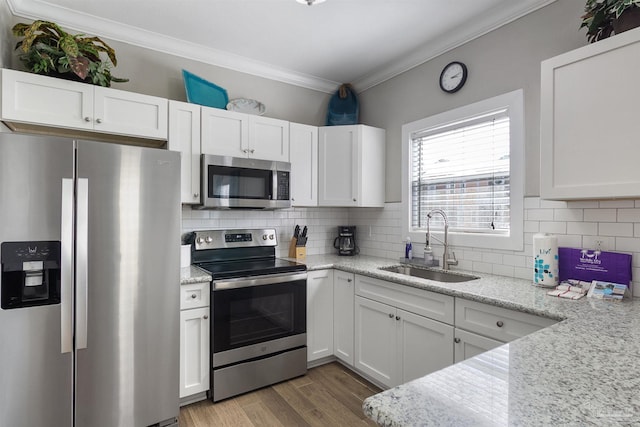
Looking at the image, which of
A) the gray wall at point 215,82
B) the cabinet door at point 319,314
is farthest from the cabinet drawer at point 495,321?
the gray wall at point 215,82

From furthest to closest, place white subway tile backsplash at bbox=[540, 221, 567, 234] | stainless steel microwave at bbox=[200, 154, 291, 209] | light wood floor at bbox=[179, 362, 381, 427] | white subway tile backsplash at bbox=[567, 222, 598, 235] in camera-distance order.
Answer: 1. stainless steel microwave at bbox=[200, 154, 291, 209]
2. light wood floor at bbox=[179, 362, 381, 427]
3. white subway tile backsplash at bbox=[540, 221, 567, 234]
4. white subway tile backsplash at bbox=[567, 222, 598, 235]

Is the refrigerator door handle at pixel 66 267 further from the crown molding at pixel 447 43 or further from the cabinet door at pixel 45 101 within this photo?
the crown molding at pixel 447 43

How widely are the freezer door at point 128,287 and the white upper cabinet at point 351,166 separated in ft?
4.82

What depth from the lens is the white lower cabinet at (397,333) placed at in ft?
6.53

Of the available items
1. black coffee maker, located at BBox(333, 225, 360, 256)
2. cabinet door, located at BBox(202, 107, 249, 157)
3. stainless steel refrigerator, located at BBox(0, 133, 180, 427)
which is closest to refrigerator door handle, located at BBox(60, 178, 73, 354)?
stainless steel refrigerator, located at BBox(0, 133, 180, 427)

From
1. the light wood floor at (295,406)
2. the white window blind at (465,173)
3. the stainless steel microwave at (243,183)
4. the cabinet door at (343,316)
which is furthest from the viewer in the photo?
the cabinet door at (343,316)

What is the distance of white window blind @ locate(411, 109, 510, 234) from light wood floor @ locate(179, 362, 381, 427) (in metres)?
1.45

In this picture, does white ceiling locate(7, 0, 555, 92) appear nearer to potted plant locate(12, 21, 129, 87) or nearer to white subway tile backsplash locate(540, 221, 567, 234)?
potted plant locate(12, 21, 129, 87)

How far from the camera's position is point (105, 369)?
1797 mm

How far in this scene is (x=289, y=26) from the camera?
2.46 meters

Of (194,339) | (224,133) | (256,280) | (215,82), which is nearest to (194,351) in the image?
(194,339)

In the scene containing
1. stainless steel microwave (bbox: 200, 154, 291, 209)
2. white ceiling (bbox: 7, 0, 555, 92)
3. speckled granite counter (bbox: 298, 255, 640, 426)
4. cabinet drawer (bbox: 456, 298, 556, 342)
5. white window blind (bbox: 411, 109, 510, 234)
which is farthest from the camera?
stainless steel microwave (bbox: 200, 154, 291, 209)

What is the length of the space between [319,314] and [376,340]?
1.75 feet

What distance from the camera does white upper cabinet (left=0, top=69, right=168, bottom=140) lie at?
1910 millimetres
